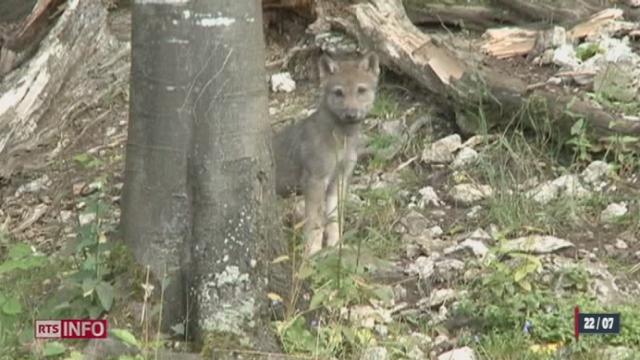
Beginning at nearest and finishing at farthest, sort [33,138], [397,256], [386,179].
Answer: [397,256] → [386,179] → [33,138]

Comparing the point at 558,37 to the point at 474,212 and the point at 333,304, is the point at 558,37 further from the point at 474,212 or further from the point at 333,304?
the point at 333,304

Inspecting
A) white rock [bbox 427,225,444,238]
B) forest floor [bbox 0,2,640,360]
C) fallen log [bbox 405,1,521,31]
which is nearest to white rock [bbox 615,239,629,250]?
forest floor [bbox 0,2,640,360]

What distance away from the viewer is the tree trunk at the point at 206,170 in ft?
17.5

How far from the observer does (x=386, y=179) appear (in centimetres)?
806

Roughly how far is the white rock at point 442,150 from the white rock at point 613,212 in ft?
5.05

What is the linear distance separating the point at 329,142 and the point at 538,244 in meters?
1.75

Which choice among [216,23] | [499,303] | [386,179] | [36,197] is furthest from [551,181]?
[36,197]

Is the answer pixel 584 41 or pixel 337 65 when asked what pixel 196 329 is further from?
pixel 584 41

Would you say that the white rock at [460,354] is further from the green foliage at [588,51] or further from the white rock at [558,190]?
the green foliage at [588,51]

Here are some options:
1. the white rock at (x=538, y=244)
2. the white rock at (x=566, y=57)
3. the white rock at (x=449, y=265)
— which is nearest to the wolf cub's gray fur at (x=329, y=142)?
the white rock at (x=449, y=265)

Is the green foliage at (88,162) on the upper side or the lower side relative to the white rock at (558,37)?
lower

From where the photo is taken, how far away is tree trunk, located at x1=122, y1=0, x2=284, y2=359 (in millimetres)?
5332

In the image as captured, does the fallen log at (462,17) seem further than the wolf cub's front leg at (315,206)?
Yes

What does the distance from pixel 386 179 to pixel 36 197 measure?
118 inches
